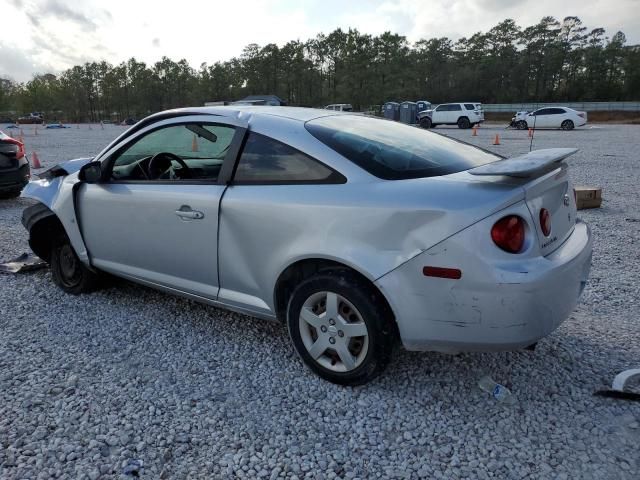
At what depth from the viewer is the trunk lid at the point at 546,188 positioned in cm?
224

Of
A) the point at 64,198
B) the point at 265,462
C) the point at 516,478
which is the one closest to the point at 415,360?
the point at 516,478

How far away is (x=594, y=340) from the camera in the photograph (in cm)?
312

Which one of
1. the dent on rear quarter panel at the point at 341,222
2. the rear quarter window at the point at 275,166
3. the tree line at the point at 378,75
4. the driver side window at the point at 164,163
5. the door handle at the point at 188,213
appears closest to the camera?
the dent on rear quarter panel at the point at 341,222

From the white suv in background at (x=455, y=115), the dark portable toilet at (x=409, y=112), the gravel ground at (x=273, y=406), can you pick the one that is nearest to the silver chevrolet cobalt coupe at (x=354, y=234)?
the gravel ground at (x=273, y=406)

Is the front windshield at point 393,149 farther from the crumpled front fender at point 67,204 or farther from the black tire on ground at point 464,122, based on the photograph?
the black tire on ground at point 464,122

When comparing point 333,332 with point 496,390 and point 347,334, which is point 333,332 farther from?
point 496,390

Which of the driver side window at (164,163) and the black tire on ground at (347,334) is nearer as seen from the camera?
the black tire on ground at (347,334)

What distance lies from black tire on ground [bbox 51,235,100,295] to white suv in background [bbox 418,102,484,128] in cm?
3045

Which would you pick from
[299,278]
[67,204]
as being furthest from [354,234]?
[67,204]

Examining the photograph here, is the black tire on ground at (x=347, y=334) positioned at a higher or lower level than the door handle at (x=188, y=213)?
lower

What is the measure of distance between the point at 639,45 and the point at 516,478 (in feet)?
262

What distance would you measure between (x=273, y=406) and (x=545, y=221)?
5.52 ft

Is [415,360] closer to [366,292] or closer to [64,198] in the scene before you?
[366,292]

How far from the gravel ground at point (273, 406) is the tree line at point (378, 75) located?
71.5 m
